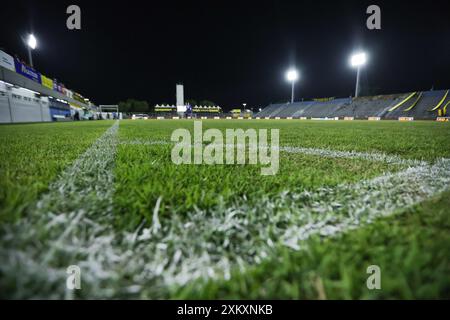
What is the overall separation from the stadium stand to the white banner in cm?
3273

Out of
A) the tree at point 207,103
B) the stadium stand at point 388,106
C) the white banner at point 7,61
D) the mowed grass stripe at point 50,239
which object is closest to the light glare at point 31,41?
the white banner at point 7,61

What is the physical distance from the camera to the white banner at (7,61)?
12294mm

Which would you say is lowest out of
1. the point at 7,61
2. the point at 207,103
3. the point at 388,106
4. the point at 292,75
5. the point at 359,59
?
the point at 388,106

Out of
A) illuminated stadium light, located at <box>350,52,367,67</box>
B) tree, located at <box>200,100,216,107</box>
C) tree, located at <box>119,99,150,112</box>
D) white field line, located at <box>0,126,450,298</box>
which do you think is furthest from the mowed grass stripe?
tree, located at <box>119,99,150,112</box>

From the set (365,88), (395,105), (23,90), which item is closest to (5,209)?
(23,90)

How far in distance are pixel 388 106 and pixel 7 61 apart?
36.7 meters

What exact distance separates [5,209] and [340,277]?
119cm

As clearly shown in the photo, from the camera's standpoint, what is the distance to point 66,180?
4.48ft

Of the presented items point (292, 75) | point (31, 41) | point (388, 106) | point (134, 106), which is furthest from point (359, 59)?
point (134, 106)

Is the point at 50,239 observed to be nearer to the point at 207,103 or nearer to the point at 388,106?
the point at 388,106

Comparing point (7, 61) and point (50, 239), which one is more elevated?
point (7, 61)

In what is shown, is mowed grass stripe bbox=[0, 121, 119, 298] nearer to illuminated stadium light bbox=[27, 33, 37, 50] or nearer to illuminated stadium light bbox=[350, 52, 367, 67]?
illuminated stadium light bbox=[27, 33, 37, 50]

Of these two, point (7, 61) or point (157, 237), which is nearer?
point (157, 237)

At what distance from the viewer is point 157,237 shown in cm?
80
